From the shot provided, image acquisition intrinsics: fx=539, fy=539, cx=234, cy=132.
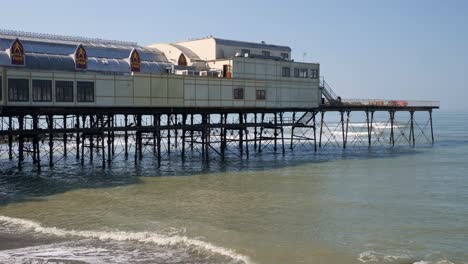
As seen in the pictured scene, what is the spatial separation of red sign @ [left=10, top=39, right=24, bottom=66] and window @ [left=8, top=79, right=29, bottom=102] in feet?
5.11

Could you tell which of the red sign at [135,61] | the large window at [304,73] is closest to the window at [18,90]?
the red sign at [135,61]

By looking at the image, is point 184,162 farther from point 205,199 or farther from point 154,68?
point 205,199

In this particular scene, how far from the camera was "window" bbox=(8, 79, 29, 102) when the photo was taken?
1275 inches

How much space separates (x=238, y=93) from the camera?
4569 cm

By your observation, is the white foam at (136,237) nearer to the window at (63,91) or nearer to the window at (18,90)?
the window at (18,90)

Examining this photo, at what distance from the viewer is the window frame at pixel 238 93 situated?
149 ft

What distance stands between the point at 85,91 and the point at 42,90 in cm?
298

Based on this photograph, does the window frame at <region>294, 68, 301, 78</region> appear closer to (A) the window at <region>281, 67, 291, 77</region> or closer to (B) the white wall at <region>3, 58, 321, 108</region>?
(B) the white wall at <region>3, 58, 321, 108</region>

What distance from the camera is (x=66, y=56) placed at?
3706 cm

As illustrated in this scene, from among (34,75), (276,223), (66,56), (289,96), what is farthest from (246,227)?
(289,96)

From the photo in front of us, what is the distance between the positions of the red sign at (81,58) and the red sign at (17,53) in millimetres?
3858

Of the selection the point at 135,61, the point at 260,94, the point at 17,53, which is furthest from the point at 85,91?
the point at 260,94

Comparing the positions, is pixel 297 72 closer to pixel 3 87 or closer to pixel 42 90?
pixel 42 90

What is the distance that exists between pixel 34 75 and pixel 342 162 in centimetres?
2643
